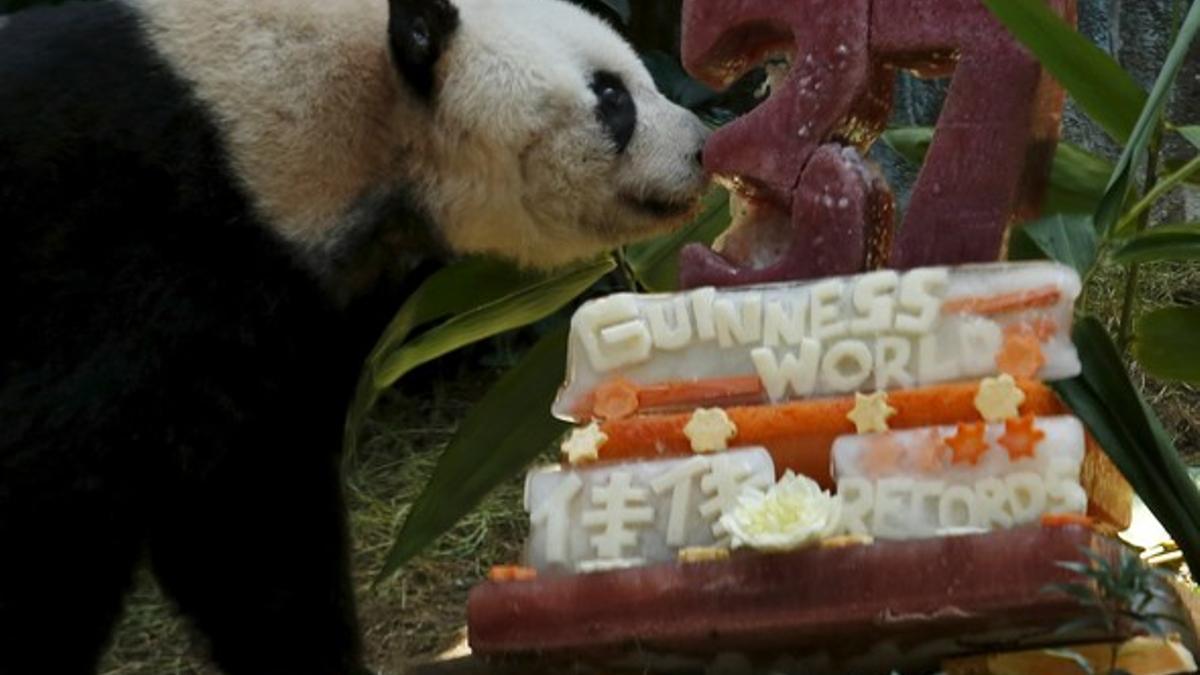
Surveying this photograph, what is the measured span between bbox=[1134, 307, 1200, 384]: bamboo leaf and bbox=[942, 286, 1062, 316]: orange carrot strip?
31.3 inches

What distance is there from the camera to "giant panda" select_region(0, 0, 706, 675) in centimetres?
271

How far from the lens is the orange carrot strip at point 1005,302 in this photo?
1.98 metres

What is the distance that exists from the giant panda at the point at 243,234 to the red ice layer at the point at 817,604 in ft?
2.91

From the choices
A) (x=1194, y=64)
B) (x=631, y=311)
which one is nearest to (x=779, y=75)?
(x=631, y=311)

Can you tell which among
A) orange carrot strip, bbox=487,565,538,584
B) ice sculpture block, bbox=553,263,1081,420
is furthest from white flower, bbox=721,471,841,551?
orange carrot strip, bbox=487,565,538,584

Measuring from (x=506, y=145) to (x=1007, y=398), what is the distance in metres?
1.23

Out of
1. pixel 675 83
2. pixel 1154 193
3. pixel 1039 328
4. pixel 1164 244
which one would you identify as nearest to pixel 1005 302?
pixel 1039 328

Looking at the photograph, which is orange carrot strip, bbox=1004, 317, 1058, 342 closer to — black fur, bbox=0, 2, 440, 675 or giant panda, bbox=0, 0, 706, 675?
giant panda, bbox=0, 0, 706, 675

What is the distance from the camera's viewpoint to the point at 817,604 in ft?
6.25

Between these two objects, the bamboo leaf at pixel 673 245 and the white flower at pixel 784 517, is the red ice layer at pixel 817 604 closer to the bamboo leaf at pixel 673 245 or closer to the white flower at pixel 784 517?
the white flower at pixel 784 517

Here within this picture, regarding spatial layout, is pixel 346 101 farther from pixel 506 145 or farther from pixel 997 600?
pixel 997 600

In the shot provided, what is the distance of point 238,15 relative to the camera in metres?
2.96

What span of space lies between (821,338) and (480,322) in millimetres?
914

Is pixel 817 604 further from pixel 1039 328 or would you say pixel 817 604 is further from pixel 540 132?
pixel 540 132
